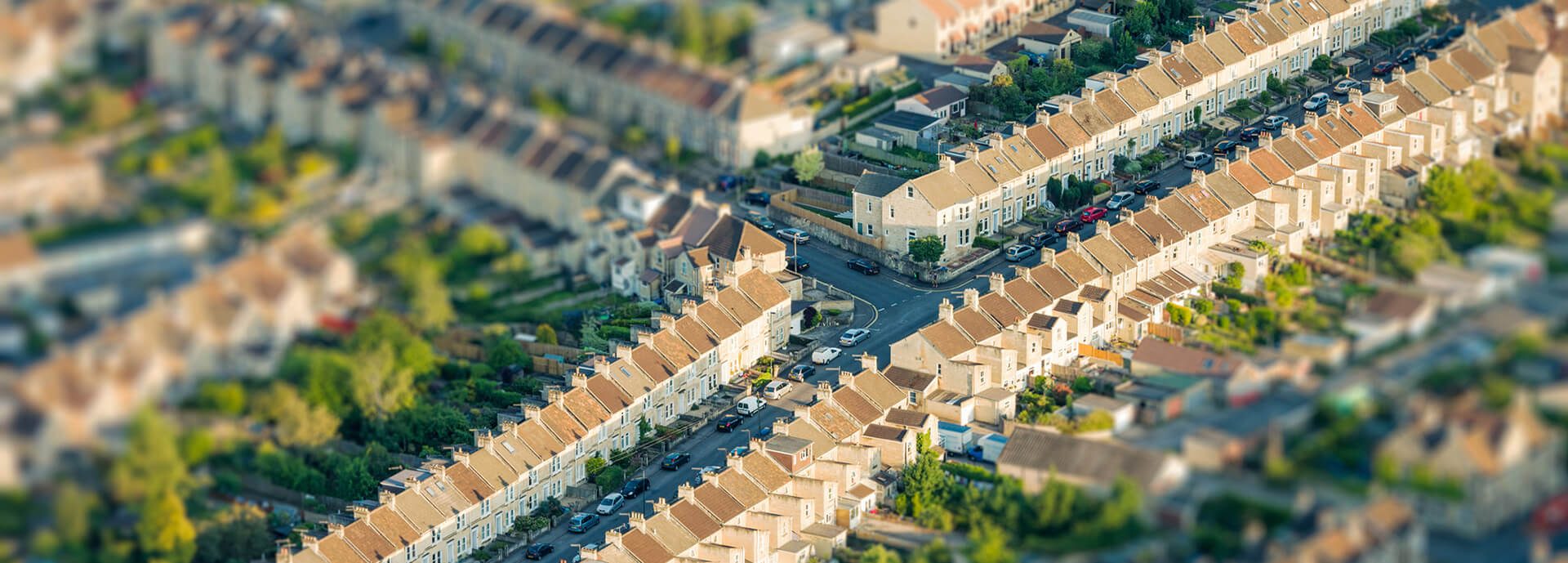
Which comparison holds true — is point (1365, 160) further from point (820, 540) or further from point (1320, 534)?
point (1320, 534)

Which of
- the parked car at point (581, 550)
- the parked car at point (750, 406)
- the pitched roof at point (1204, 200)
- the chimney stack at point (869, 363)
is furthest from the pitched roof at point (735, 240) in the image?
the parked car at point (581, 550)

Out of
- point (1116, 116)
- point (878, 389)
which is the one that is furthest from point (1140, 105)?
point (878, 389)

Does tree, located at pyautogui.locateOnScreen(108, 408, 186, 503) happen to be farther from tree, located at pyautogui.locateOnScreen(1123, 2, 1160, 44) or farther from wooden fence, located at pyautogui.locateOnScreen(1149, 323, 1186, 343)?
tree, located at pyautogui.locateOnScreen(1123, 2, 1160, 44)

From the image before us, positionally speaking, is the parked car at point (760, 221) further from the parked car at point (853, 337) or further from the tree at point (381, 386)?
the tree at point (381, 386)

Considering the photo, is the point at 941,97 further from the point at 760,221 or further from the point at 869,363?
the point at 869,363

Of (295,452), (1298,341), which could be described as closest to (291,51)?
(295,452)

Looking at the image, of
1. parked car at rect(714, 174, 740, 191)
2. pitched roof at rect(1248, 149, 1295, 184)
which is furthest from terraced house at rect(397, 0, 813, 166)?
pitched roof at rect(1248, 149, 1295, 184)
